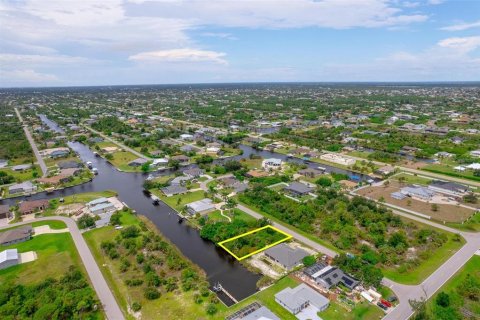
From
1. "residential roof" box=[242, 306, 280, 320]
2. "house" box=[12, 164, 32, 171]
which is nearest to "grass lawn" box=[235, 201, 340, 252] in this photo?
"residential roof" box=[242, 306, 280, 320]

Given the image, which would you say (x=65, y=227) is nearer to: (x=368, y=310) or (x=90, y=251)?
(x=90, y=251)

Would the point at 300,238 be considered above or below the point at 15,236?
below

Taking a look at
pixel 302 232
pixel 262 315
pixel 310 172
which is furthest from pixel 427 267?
pixel 310 172

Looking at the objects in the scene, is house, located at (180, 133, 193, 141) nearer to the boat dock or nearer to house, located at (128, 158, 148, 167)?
house, located at (128, 158, 148, 167)

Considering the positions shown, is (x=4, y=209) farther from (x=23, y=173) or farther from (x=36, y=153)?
(x=36, y=153)

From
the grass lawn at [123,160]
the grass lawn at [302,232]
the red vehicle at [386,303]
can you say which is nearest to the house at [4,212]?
the grass lawn at [123,160]

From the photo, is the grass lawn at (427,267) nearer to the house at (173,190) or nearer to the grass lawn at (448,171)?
the grass lawn at (448,171)
